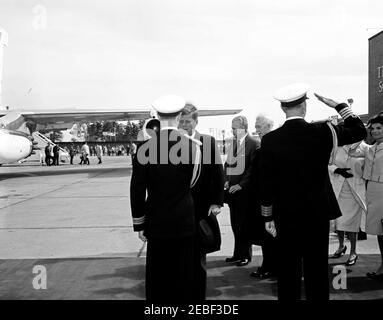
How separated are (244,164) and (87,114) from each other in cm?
1718

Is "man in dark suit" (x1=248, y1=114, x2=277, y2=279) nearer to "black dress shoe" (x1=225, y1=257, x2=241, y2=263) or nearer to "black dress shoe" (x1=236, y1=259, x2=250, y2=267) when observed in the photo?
"black dress shoe" (x1=236, y1=259, x2=250, y2=267)

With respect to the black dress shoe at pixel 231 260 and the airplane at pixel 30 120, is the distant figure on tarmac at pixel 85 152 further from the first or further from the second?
the black dress shoe at pixel 231 260

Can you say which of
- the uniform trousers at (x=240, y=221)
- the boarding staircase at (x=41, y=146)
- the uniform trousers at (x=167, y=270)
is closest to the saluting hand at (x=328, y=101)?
the uniform trousers at (x=167, y=270)

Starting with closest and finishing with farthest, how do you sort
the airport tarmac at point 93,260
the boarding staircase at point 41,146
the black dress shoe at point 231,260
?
the airport tarmac at point 93,260 → the black dress shoe at point 231,260 → the boarding staircase at point 41,146

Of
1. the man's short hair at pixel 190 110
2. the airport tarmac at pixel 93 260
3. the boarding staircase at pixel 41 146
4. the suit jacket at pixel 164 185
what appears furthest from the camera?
the boarding staircase at pixel 41 146

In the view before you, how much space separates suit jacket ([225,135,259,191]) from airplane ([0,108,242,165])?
12.6 m

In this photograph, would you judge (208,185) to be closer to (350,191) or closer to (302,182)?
(302,182)

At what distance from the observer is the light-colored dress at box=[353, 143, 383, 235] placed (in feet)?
14.8

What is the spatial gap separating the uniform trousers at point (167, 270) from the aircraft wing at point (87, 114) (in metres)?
16.8

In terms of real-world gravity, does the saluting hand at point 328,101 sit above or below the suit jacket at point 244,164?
above

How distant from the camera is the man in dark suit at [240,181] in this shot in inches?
199

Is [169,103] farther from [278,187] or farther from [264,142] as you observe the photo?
[278,187]
